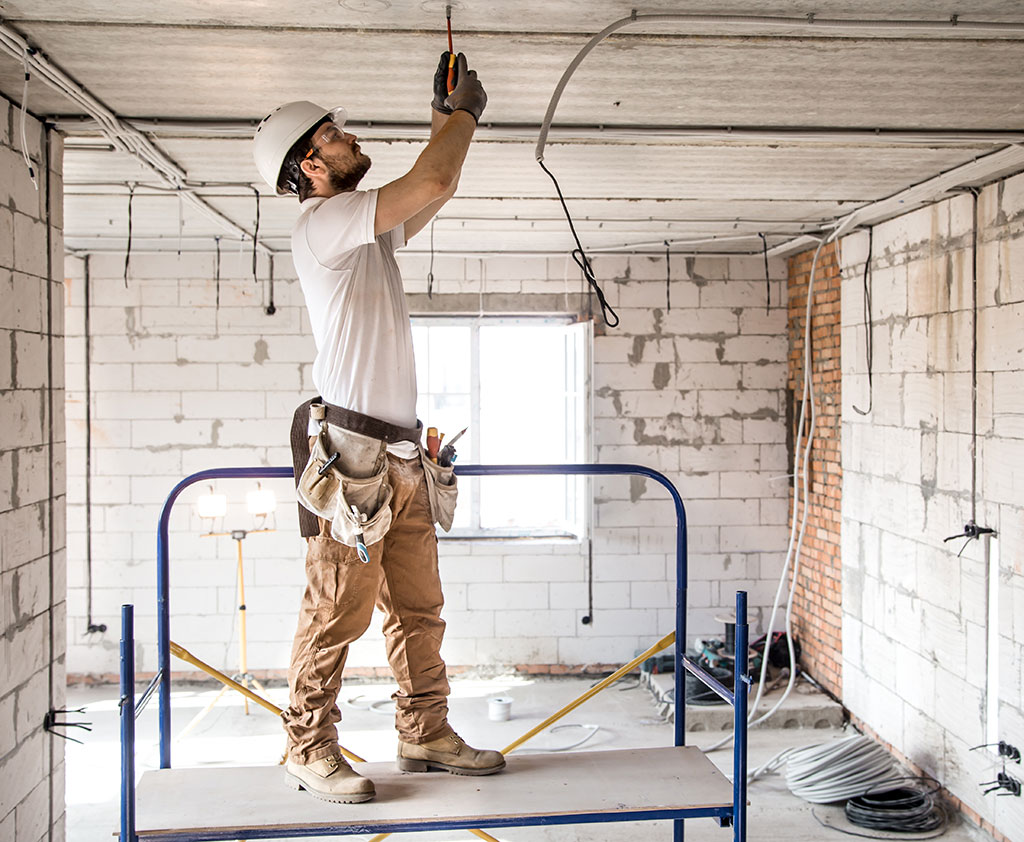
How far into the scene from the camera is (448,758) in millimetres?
2609

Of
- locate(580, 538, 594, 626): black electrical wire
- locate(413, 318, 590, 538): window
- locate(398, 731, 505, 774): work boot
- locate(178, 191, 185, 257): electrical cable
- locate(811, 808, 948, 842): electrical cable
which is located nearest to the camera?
locate(398, 731, 505, 774): work boot

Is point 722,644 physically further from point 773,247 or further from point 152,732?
point 152,732

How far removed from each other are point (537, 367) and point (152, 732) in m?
3.30

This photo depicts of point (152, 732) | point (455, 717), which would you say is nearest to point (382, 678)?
point (455, 717)

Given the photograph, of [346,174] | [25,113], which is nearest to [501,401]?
[25,113]

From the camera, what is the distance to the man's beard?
7.96 feet

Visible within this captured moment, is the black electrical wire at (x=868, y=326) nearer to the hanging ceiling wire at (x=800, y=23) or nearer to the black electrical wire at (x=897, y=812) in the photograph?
the black electrical wire at (x=897, y=812)

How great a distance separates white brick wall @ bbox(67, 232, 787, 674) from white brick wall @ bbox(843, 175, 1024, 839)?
1.05m

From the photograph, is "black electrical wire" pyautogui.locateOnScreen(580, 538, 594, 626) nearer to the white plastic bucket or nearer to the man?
the white plastic bucket

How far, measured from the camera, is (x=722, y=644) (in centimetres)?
610

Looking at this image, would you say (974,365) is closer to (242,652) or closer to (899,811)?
(899,811)

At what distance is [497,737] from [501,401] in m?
2.29

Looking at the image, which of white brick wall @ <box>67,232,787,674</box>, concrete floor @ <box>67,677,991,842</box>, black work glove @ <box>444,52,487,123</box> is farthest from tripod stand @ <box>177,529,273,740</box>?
black work glove @ <box>444,52,487,123</box>

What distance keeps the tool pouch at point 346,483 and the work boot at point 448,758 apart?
2.11 ft
